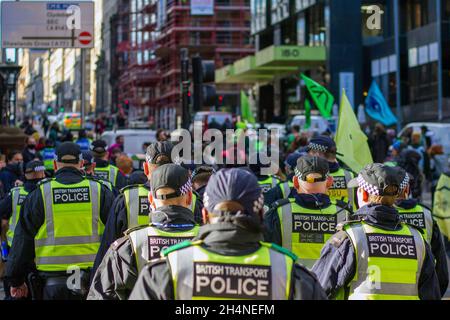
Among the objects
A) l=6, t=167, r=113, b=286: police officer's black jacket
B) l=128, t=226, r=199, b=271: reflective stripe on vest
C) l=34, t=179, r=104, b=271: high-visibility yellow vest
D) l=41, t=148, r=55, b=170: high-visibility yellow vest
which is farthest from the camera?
l=41, t=148, r=55, b=170: high-visibility yellow vest

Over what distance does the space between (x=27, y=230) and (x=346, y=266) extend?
282 cm

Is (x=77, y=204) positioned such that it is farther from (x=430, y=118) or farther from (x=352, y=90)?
(x=352, y=90)

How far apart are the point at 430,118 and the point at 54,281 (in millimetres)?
39549

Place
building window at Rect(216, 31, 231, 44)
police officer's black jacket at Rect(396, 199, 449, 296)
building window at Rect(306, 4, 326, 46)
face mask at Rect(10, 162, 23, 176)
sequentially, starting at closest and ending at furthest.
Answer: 1. police officer's black jacket at Rect(396, 199, 449, 296)
2. face mask at Rect(10, 162, 23, 176)
3. building window at Rect(306, 4, 326, 46)
4. building window at Rect(216, 31, 231, 44)

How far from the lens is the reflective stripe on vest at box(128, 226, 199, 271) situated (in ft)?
17.5

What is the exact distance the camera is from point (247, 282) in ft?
13.2

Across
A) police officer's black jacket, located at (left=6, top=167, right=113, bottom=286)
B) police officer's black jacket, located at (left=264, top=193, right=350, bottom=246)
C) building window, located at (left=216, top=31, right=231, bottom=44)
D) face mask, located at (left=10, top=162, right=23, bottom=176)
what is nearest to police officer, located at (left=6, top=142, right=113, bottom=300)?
police officer's black jacket, located at (left=6, top=167, right=113, bottom=286)

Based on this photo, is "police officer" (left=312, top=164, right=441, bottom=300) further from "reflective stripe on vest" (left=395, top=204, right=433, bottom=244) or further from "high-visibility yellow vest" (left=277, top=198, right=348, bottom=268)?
"high-visibility yellow vest" (left=277, top=198, right=348, bottom=268)

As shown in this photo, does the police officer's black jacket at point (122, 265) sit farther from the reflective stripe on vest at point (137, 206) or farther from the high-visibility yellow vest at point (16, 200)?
the high-visibility yellow vest at point (16, 200)

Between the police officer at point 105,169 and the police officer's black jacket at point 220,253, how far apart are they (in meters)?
7.53

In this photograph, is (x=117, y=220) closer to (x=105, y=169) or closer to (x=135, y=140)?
(x=105, y=169)

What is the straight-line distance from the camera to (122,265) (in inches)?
208

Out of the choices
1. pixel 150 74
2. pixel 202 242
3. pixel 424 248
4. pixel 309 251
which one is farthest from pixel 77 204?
pixel 150 74

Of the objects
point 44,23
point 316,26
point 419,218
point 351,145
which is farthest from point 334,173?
point 316,26
